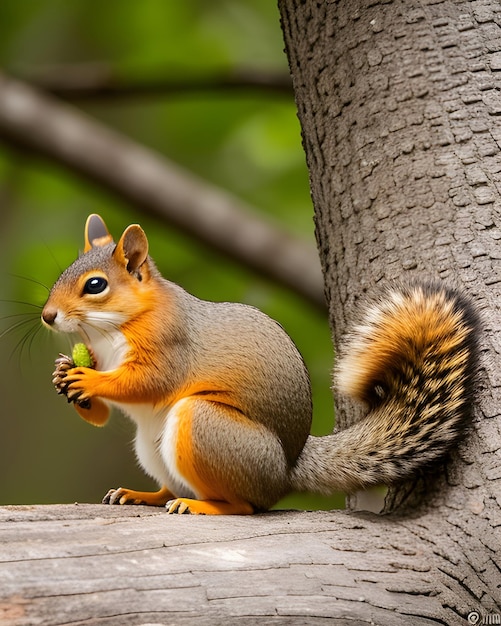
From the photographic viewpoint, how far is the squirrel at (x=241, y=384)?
191 cm

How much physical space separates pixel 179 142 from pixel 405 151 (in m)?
2.30

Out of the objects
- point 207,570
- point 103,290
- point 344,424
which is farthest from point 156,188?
point 207,570

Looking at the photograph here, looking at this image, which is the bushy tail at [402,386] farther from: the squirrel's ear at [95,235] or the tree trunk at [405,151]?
the squirrel's ear at [95,235]

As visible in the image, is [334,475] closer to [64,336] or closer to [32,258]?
[64,336]

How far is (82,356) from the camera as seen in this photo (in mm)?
2059

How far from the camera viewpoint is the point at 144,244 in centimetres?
200

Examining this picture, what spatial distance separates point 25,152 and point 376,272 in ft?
6.22

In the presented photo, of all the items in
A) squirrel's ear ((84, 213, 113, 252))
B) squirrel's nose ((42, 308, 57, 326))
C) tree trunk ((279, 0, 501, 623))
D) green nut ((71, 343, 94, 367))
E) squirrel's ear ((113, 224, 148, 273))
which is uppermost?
tree trunk ((279, 0, 501, 623))

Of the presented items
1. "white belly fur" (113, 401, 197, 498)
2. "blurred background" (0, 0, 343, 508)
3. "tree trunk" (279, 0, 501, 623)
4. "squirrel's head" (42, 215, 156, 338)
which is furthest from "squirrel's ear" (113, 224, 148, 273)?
"blurred background" (0, 0, 343, 508)

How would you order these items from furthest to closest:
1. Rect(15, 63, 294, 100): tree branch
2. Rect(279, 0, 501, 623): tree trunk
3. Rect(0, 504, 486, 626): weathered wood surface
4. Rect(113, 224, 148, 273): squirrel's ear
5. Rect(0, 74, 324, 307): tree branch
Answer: Rect(15, 63, 294, 100): tree branch → Rect(0, 74, 324, 307): tree branch → Rect(279, 0, 501, 623): tree trunk → Rect(113, 224, 148, 273): squirrel's ear → Rect(0, 504, 486, 626): weathered wood surface

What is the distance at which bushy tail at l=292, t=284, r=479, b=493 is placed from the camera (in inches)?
76.9

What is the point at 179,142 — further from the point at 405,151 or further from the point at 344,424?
the point at 344,424

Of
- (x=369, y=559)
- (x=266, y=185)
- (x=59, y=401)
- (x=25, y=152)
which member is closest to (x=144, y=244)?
(x=369, y=559)

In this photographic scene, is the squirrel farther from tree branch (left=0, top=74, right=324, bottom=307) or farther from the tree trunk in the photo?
tree branch (left=0, top=74, right=324, bottom=307)
